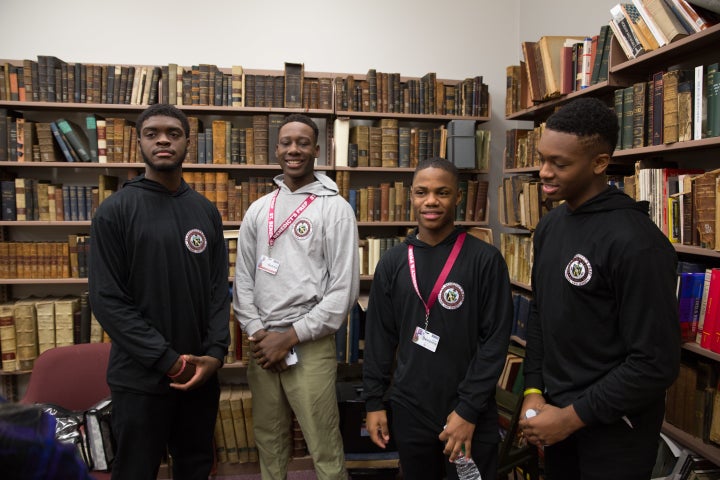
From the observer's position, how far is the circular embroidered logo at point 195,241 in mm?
1732

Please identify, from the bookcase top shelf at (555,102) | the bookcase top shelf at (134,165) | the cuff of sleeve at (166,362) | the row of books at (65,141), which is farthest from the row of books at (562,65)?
the row of books at (65,141)

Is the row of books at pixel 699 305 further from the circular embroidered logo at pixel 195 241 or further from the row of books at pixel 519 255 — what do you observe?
the circular embroidered logo at pixel 195 241

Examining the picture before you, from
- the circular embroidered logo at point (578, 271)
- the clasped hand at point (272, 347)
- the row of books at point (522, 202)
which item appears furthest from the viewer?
the row of books at point (522, 202)

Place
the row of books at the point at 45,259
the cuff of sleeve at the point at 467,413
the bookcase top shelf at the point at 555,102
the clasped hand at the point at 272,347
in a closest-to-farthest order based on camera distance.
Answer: the cuff of sleeve at the point at 467,413 < the clasped hand at the point at 272,347 < the bookcase top shelf at the point at 555,102 < the row of books at the point at 45,259

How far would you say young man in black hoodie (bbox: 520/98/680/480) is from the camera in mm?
1161

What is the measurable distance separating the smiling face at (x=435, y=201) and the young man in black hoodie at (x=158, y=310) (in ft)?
2.80

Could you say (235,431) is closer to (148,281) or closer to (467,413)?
(148,281)

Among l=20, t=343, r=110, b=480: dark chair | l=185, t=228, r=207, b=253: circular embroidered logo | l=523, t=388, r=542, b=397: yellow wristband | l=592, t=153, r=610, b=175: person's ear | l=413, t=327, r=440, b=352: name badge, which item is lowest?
l=20, t=343, r=110, b=480: dark chair

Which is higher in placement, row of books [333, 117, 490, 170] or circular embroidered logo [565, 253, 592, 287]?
row of books [333, 117, 490, 170]

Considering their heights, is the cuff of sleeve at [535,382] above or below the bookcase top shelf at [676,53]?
below

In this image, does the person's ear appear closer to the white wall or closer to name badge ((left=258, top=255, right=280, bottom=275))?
name badge ((left=258, top=255, right=280, bottom=275))

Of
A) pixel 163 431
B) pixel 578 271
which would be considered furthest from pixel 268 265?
pixel 578 271

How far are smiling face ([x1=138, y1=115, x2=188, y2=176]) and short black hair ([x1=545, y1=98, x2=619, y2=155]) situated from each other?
134cm

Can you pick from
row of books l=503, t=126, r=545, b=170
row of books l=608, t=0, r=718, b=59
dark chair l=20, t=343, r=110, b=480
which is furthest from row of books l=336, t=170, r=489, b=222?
dark chair l=20, t=343, r=110, b=480
